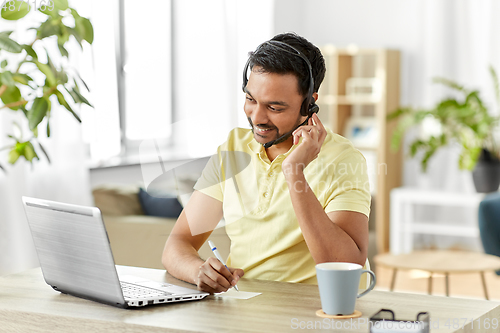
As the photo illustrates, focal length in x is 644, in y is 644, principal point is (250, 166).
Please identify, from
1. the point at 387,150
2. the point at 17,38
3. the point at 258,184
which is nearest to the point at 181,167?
the point at 258,184

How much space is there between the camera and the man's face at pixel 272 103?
4.09 ft

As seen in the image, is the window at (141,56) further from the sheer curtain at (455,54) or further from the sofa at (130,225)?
the sheer curtain at (455,54)

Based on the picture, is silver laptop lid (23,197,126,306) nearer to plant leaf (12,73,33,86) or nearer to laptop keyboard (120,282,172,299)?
laptop keyboard (120,282,172,299)

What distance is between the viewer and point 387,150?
4898 mm

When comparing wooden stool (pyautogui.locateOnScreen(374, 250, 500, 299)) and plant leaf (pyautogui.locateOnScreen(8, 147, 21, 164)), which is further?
wooden stool (pyautogui.locateOnScreen(374, 250, 500, 299))

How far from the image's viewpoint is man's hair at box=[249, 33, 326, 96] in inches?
49.1

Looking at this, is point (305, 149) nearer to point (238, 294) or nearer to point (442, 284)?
point (238, 294)

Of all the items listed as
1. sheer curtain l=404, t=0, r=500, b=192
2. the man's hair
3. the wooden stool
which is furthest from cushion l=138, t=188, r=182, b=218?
sheer curtain l=404, t=0, r=500, b=192

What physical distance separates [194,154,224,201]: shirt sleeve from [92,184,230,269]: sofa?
241 mm

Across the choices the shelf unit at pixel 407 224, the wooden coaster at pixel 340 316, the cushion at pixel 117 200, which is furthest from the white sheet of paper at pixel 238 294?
the shelf unit at pixel 407 224

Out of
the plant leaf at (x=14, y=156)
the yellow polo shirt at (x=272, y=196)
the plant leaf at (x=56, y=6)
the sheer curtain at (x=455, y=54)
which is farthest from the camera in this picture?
the sheer curtain at (x=455, y=54)

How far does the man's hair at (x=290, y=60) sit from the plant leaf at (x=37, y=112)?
53 cm

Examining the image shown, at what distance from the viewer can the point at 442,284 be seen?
381 cm

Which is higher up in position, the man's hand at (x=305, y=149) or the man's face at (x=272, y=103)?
the man's face at (x=272, y=103)
